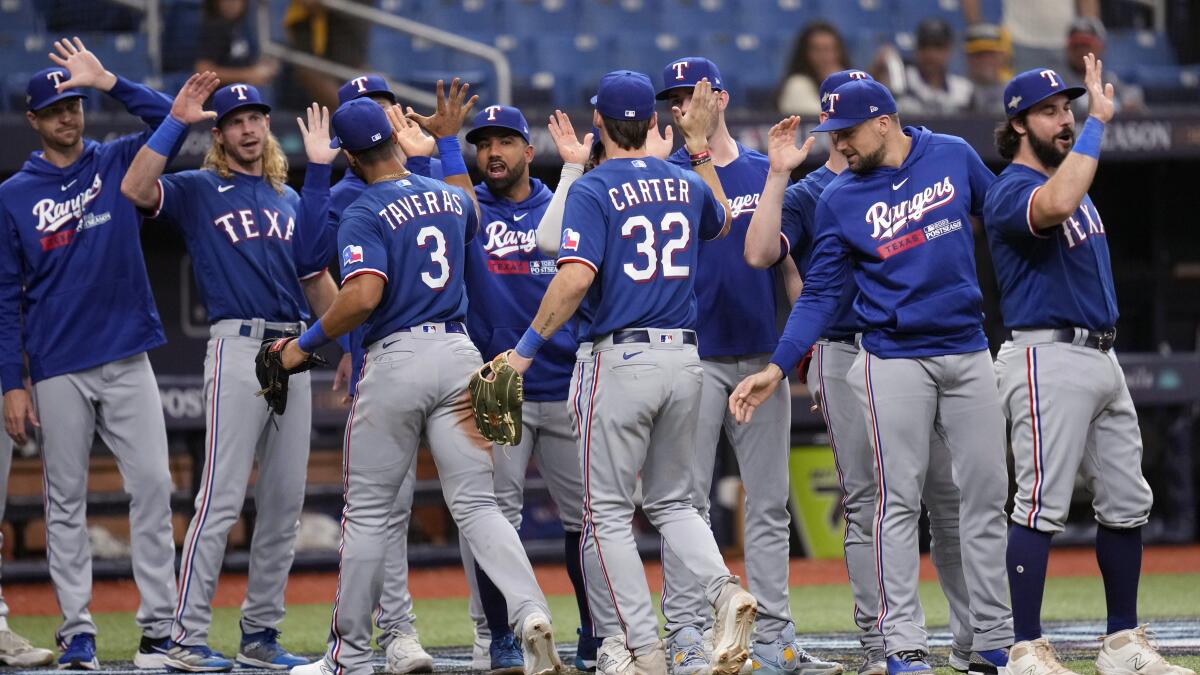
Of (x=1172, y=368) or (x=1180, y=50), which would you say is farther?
(x=1180, y=50)

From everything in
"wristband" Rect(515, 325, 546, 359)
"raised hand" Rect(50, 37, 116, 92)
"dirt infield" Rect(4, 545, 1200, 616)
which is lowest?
"dirt infield" Rect(4, 545, 1200, 616)

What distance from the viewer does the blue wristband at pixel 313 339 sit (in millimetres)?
4750

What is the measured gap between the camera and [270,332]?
5.76m

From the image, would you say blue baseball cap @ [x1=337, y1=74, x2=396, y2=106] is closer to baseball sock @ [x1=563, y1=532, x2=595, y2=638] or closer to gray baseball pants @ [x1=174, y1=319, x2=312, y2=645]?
gray baseball pants @ [x1=174, y1=319, x2=312, y2=645]

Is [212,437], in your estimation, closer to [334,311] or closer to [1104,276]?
[334,311]

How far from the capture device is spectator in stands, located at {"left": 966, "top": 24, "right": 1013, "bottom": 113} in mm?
10773

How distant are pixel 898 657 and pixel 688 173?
1.60 meters

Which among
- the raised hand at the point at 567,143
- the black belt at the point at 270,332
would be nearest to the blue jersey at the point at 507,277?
the raised hand at the point at 567,143

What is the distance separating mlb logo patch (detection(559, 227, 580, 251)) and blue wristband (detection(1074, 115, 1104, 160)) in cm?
146

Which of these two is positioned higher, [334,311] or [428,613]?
[334,311]

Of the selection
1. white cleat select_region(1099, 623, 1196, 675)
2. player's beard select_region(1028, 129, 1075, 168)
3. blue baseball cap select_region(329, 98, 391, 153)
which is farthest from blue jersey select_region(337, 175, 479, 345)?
white cleat select_region(1099, 623, 1196, 675)

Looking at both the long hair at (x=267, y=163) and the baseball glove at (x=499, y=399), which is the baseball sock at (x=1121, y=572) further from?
the long hair at (x=267, y=163)

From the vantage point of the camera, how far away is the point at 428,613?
25.8 feet

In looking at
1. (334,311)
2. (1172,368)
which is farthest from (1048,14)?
(334,311)
